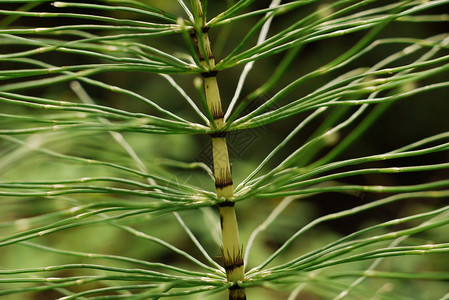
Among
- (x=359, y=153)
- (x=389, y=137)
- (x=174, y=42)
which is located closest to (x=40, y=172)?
(x=174, y=42)

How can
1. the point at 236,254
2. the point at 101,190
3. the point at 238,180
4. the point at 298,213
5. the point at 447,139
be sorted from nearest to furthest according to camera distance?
the point at 101,190
the point at 236,254
the point at 238,180
the point at 298,213
the point at 447,139

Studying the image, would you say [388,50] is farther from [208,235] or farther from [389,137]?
[208,235]

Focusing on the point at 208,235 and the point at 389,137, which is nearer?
the point at 208,235

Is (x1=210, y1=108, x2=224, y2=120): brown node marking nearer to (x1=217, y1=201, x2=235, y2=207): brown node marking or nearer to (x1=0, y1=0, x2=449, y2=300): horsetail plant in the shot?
(x1=0, y1=0, x2=449, y2=300): horsetail plant

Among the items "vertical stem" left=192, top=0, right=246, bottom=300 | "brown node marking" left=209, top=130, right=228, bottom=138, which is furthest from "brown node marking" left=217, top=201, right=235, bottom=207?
"brown node marking" left=209, top=130, right=228, bottom=138

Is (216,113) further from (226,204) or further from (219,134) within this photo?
(226,204)

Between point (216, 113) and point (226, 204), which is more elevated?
point (216, 113)

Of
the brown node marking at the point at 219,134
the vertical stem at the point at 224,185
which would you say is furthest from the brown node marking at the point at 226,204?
the brown node marking at the point at 219,134

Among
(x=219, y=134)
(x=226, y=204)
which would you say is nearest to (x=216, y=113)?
(x=219, y=134)
